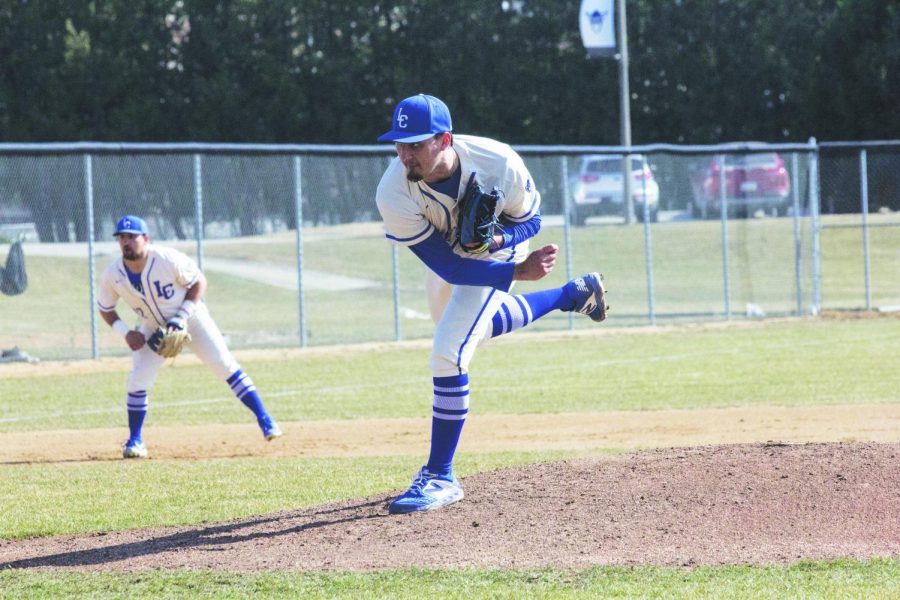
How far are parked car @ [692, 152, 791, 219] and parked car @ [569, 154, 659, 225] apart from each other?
0.80 metres

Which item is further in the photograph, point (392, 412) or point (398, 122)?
point (392, 412)

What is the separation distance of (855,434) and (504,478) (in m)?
3.51

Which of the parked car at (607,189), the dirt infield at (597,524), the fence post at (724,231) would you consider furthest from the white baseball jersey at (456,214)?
the parked car at (607,189)

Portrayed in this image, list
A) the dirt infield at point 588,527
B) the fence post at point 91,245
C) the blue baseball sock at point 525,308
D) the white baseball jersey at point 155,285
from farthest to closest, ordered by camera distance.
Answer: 1. the fence post at point 91,245
2. the white baseball jersey at point 155,285
3. the blue baseball sock at point 525,308
4. the dirt infield at point 588,527

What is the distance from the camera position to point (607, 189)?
22656 mm

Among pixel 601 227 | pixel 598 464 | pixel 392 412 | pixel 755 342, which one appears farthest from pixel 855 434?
pixel 601 227

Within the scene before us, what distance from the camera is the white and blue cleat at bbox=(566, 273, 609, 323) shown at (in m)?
6.72

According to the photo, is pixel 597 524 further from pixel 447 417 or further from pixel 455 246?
pixel 455 246

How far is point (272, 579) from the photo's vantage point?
5125 mm

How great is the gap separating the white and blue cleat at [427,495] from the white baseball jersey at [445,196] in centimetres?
110

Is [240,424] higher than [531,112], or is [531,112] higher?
[531,112]

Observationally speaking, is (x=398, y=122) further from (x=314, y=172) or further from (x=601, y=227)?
(x=601, y=227)

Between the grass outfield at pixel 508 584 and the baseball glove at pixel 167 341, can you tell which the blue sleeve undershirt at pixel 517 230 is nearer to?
the grass outfield at pixel 508 584

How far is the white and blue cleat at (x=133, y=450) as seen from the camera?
30.4 feet
